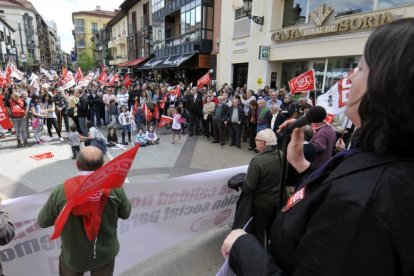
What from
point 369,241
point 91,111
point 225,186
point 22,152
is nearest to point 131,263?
point 225,186

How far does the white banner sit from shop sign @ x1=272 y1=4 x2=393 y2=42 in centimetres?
866

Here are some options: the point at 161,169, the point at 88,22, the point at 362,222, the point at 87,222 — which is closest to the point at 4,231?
the point at 87,222

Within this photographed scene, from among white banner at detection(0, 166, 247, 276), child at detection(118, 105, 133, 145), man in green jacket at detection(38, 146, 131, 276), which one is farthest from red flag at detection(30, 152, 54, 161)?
man in green jacket at detection(38, 146, 131, 276)

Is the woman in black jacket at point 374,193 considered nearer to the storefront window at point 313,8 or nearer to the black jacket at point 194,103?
the black jacket at point 194,103

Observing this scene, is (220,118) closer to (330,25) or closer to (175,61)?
(330,25)

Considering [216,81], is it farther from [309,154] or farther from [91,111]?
[309,154]

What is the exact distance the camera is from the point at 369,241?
69 cm

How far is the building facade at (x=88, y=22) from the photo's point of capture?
272ft

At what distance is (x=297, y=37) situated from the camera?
13.2m

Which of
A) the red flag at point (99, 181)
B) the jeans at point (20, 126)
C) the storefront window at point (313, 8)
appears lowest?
the jeans at point (20, 126)

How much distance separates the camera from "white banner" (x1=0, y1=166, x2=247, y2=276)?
258cm

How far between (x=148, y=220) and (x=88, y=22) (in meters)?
96.4

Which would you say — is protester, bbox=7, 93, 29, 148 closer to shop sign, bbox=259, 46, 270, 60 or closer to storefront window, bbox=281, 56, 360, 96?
shop sign, bbox=259, 46, 270, 60

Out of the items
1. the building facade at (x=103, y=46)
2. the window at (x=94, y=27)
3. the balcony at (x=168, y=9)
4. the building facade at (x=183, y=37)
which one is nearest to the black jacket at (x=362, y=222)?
the building facade at (x=183, y=37)
